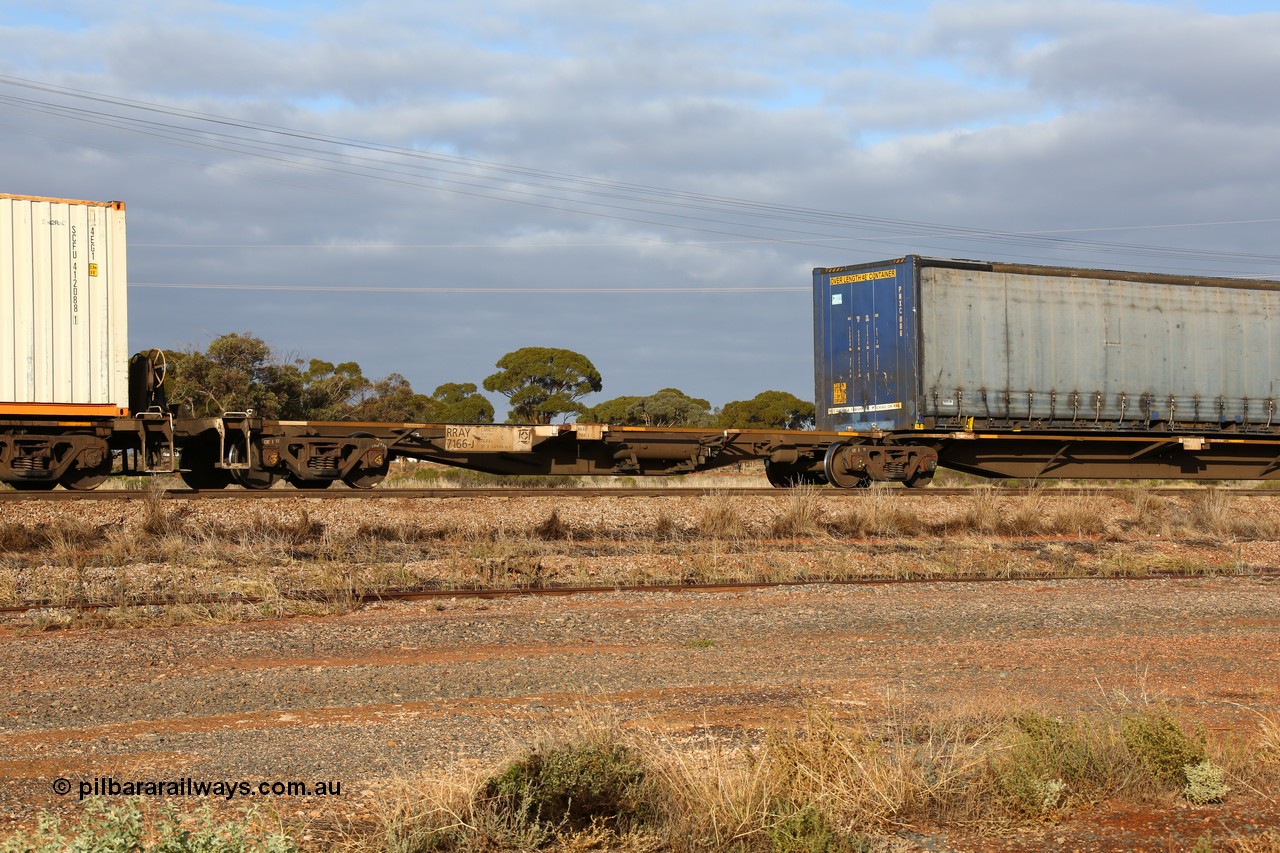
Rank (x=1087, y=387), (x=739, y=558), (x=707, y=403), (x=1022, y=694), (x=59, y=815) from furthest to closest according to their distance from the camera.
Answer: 1. (x=707, y=403)
2. (x=1087, y=387)
3. (x=739, y=558)
4. (x=1022, y=694)
5. (x=59, y=815)

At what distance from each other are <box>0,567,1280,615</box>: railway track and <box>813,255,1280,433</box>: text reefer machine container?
21.5 ft

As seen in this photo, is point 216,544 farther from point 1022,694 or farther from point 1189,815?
point 1189,815

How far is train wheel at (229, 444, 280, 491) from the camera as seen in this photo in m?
15.2

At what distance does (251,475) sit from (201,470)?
1.21 metres

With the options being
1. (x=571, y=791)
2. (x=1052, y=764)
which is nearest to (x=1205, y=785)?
(x=1052, y=764)

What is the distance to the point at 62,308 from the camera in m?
14.1

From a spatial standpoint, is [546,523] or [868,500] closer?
[546,523]

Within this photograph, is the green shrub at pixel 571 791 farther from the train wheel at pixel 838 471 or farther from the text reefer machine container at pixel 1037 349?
the text reefer machine container at pixel 1037 349

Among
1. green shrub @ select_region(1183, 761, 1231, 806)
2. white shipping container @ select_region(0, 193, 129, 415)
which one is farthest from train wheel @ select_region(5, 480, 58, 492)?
green shrub @ select_region(1183, 761, 1231, 806)

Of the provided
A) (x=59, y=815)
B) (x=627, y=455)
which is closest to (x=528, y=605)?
(x=59, y=815)

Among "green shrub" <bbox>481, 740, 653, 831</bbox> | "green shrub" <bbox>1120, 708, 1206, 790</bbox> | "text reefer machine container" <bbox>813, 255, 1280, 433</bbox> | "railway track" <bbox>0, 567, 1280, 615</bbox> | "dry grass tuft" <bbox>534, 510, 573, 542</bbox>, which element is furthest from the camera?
"text reefer machine container" <bbox>813, 255, 1280, 433</bbox>

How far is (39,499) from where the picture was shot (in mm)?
13492

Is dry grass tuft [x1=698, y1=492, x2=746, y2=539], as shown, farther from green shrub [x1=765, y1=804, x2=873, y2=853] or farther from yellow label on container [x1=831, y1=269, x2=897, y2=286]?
green shrub [x1=765, y1=804, x2=873, y2=853]

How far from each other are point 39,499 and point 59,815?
412 inches
